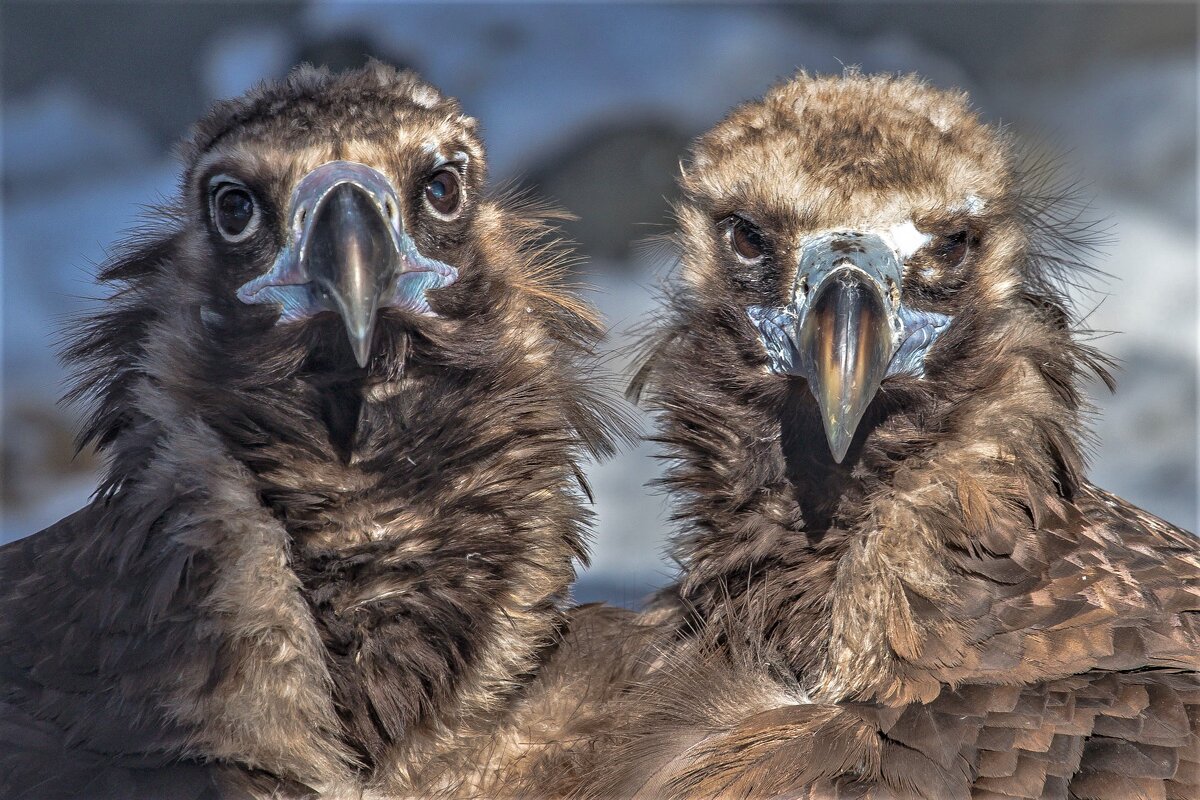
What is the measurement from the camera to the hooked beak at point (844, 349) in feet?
7.83

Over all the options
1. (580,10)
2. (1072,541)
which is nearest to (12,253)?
(580,10)

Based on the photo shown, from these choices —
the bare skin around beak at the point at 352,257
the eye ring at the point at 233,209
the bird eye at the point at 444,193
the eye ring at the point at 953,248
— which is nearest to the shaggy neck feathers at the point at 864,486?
the eye ring at the point at 953,248

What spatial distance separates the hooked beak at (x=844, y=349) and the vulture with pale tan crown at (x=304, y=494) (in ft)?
2.16

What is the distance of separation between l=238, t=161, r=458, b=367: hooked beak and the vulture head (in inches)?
30.7

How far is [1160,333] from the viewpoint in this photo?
21.6 ft

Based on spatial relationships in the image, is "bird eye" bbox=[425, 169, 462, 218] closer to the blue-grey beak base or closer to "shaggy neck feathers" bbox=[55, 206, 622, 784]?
the blue-grey beak base

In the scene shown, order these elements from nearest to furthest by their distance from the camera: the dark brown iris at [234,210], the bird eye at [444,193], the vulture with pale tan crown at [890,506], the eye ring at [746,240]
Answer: the vulture with pale tan crown at [890,506] < the dark brown iris at [234,210] < the bird eye at [444,193] < the eye ring at [746,240]

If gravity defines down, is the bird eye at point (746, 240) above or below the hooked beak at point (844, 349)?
above

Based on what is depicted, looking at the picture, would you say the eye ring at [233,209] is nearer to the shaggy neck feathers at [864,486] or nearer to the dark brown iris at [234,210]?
the dark brown iris at [234,210]

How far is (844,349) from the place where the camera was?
2.42 m

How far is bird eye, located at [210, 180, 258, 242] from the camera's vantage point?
262 cm

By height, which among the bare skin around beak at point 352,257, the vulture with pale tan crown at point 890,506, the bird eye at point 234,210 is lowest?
the vulture with pale tan crown at point 890,506

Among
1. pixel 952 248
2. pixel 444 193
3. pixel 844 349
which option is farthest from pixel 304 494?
pixel 952 248

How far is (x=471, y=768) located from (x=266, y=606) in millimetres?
604
